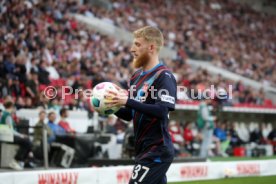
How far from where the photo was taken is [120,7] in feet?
99.3

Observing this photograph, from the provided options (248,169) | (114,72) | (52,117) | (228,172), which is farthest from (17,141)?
(114,72)

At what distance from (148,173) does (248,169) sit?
935cm

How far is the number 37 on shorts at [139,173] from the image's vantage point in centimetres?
536

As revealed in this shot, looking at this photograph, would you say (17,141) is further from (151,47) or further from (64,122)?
(151,47)

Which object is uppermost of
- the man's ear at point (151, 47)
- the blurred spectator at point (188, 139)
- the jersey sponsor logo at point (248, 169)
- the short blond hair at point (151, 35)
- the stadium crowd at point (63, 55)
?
the short blond hair at point (151, 35)

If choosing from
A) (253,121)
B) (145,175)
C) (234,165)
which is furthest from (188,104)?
(145,175)

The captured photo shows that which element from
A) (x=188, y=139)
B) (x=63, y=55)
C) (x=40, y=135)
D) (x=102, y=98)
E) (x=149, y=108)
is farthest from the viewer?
(x=188, y=139)

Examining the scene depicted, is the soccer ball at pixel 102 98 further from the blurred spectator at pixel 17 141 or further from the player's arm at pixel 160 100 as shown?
the blurred spectator at pixel 17 141

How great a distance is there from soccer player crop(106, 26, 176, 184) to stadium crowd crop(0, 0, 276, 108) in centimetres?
977

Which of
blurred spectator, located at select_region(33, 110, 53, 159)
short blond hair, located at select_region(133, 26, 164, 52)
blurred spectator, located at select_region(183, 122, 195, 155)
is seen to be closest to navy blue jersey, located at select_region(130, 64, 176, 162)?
short blond hair, located at select_region(133, 26, 164, 52)

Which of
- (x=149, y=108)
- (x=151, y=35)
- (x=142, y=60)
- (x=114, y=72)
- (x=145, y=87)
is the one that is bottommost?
(x=114, y=72)

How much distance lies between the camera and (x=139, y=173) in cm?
538

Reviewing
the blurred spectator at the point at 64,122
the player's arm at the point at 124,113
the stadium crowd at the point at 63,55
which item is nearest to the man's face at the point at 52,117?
the blurred spectator at the point at 64,122

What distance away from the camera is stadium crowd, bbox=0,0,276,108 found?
16.0 meters
